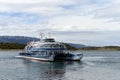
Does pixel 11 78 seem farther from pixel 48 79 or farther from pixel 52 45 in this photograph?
pixel 52 45

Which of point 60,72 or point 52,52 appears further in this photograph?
point 52,52

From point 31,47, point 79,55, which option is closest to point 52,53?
point 79,55

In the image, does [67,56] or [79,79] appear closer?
[79,79]

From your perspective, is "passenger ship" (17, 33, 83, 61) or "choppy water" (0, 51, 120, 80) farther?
"passenger ship" (17, 33, 83, 61)

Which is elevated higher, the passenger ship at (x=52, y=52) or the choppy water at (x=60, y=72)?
the passenger ship at (x=52, y=52)

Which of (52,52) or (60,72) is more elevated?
(52,52)

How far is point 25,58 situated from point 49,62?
1155 inches

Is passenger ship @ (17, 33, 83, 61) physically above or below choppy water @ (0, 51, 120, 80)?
above

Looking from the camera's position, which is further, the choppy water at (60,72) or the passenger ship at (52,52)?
the passenger ship at (52,52)

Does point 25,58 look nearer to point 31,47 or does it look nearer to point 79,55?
point 31,47

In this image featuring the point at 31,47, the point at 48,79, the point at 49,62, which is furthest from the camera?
the point at 31,47

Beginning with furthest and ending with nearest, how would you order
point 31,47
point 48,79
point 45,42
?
point 31,47, point 45,42, point 48,79

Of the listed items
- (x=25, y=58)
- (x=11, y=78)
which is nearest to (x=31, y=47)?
(x=25, y=58)

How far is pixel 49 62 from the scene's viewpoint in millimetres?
113000
